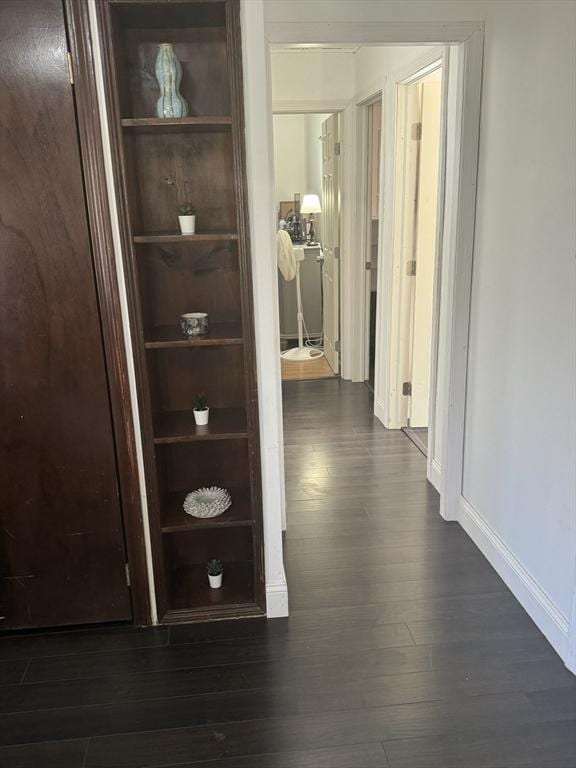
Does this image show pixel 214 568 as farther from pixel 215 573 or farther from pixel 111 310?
pixel 111 310

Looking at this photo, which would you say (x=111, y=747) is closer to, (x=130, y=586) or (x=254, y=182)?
(x=130, y=586)

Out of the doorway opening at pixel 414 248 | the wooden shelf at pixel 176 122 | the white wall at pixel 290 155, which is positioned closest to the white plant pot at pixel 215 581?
the wooden shelf at pixel 176 122

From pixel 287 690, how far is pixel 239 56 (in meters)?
2.00

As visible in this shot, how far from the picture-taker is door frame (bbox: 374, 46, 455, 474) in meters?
3.31

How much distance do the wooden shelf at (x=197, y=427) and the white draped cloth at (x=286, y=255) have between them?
3.57 metres

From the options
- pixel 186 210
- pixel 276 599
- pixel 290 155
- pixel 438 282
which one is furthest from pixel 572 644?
pixel 290 155

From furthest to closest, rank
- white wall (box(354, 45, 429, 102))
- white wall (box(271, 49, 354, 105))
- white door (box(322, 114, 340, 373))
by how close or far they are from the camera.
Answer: white door (box(322, 114, 340, 373))
white wall (box(271, 49, 354, 105))
white wall (box(354, 45, 429, 102))

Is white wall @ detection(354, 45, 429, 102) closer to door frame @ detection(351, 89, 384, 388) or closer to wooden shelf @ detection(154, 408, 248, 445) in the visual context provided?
door frame @ detection(351, 89, 384, 388)

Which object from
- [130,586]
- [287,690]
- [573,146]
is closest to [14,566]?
[130,586]

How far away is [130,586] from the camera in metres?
2.34

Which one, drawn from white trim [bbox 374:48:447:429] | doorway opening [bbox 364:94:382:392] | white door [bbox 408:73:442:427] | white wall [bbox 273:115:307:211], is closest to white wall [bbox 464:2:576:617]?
white door [bbox 408:73:442:427]

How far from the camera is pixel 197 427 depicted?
7.54 feet

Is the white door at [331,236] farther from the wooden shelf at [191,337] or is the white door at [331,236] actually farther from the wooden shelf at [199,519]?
the wooden shelf at [199,519]

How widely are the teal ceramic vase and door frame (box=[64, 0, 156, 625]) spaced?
0.71ft
